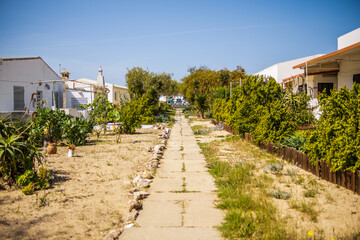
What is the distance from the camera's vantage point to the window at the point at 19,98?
62.5 feet

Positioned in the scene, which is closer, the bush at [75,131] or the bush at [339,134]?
the bush at [339,134]

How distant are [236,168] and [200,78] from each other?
30.8m

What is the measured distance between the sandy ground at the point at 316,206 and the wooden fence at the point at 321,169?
94 millimetres

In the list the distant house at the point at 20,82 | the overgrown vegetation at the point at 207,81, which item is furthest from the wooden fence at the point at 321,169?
the overgrown vegetation at the point at 207,81

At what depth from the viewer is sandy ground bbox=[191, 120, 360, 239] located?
10.6 ft

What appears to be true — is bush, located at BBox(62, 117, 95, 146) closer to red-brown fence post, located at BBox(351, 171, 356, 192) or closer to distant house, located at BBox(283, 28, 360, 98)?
red-brown fence post, located at BBox(351, 171, 356, 192)

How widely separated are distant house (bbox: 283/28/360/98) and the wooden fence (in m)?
5.81

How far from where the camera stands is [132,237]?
3.21m

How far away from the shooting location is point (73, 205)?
4.14 m

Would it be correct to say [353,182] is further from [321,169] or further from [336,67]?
[336,67]

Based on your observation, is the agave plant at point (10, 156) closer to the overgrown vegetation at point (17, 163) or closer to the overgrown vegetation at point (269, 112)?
the overgrown vegetation at point (17, 163)

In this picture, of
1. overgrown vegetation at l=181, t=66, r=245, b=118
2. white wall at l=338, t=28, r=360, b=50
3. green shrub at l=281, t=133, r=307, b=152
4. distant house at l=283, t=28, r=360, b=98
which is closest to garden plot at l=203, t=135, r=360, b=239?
green shrub at l=281, t=133, r=307, b=152

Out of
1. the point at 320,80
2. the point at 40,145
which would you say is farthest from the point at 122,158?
the point at 320,80

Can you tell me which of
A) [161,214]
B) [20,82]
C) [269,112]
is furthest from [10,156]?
[20,82]
